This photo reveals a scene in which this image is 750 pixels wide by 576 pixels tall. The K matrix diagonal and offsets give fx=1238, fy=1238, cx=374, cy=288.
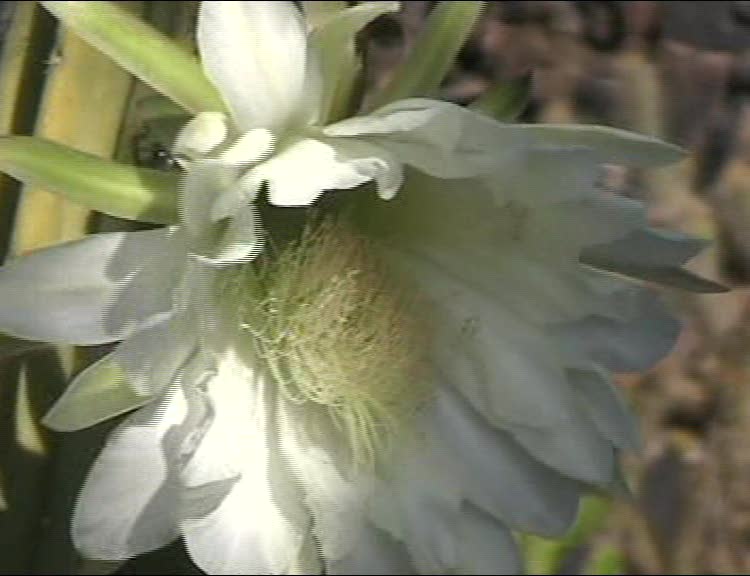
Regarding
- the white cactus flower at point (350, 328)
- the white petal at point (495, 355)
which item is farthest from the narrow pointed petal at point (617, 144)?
the white petal at point (495, 355)

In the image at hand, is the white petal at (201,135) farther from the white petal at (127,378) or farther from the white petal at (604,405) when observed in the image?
the white petal at (604,405)

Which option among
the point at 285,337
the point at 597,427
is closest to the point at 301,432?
the point at 285,337

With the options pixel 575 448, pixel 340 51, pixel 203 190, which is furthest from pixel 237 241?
pixel 575 448

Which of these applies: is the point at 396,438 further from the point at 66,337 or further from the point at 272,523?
the point at 66,337

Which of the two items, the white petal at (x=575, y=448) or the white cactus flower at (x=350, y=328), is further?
the white petal at (x=575, y=448)

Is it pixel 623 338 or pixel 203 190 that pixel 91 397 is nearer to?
pixel 203 190

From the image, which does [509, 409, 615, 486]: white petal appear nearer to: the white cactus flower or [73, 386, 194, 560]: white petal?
the white cactus flower


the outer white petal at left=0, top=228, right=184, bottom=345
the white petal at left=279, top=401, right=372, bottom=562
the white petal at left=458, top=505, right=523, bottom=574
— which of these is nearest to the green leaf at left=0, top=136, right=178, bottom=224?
the outer white petal at left=0, top=228, right=184, bottom=345
